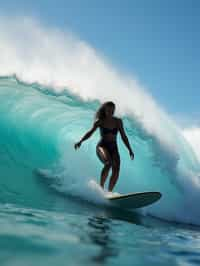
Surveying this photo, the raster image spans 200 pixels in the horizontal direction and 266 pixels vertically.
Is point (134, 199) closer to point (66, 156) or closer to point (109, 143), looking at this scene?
point (109, 143)

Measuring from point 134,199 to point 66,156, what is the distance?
4.86 m

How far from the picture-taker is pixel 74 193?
726cm

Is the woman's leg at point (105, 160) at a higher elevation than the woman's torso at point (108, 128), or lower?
lower

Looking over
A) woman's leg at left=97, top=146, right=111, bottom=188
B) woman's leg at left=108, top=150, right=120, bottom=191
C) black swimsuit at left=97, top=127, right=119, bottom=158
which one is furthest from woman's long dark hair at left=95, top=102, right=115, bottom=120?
woman's leg at left=108, top=150, right=120, bottom=191

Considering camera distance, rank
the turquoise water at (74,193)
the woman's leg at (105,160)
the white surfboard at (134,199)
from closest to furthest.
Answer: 1. the turquoise water at (74,193)
2. the white surfboard at (134,199)
3. the woman's leg at (105,160)

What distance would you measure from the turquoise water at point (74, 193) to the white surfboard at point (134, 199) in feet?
0.52

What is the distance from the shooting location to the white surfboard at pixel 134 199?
5.81m

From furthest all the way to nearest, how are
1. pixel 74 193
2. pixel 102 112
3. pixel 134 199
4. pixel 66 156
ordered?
pixel 66 156 → pixel 74 193 → pixel 102 112 → pixel 134 199

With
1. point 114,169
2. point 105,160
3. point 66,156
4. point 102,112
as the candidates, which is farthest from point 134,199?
point 66,156

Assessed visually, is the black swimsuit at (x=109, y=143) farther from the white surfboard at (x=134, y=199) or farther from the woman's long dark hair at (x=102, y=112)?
the white surfboard at (x=134, y=199)

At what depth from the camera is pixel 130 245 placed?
270 centimetres

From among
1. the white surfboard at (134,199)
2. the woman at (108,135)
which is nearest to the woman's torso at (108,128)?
the woman at (108,135)

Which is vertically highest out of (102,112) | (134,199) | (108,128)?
(102,112)

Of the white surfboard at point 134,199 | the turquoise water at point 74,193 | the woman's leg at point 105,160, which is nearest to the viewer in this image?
the turquoise water at point 74,193
